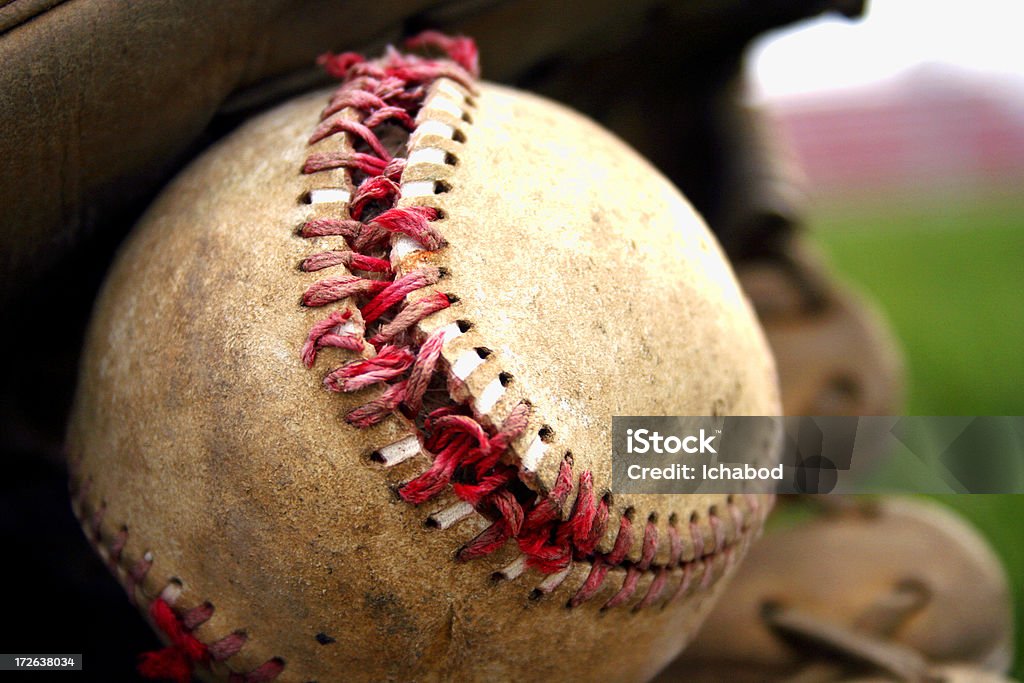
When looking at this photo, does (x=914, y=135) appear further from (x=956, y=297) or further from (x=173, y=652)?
(x=173, y=652)

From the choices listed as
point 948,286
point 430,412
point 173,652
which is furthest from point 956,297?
point 173,652

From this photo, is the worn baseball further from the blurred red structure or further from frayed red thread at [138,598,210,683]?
the blurred red structure

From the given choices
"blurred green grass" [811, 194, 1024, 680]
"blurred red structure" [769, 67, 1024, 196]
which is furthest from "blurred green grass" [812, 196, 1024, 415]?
"blurred red structure" [769, 67, 1024, 196]

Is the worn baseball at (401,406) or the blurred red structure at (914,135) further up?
the blurred red structure at (914,135)

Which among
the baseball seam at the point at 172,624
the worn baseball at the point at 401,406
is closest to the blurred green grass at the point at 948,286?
the worn baseball at the point at 401,406

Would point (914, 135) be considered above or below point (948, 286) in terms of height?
above

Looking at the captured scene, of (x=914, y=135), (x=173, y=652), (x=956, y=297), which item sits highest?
(x=914, y=135)

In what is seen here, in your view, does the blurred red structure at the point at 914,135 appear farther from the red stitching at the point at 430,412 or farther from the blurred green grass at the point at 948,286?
the red stitching at the point at 430,412
